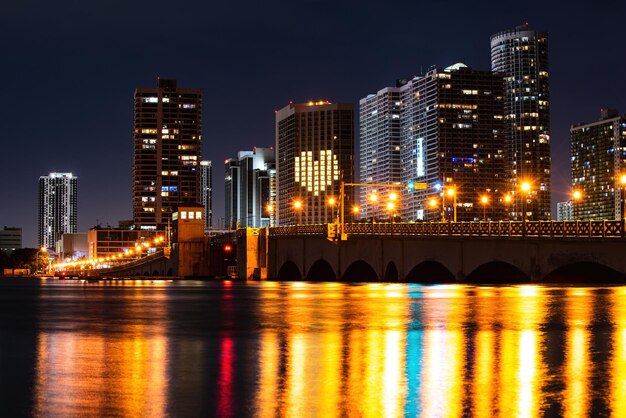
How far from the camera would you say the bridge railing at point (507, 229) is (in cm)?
5767

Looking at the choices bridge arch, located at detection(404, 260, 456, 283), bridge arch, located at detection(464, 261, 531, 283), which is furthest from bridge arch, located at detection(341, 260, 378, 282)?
bridge arch, located at detection(464, 261, 531, 283)

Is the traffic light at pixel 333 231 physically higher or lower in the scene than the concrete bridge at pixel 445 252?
higher

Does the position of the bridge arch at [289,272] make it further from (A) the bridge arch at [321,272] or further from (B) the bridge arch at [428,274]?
(B) the bridge arch at [428,274]

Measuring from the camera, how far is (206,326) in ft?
103

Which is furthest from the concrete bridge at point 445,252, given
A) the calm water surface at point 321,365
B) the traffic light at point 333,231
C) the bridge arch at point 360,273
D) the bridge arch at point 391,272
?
the calm water surface at point 321,365

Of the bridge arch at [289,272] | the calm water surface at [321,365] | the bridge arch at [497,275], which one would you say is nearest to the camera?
the calm water surface at [321,365]

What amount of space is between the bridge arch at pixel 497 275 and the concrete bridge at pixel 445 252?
8 centimetres

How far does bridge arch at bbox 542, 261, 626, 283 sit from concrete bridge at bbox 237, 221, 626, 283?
0.24ft

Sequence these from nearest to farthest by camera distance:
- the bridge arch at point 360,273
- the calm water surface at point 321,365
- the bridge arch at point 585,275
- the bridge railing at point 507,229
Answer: the calm water surface at point 321,365 → the bridge railing at point 507,229 → the bridge arch at point 585,275 → the bridge arch at point 360,273

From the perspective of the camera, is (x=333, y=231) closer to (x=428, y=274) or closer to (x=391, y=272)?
(x=391, y=272)

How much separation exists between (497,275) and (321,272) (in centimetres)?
3312

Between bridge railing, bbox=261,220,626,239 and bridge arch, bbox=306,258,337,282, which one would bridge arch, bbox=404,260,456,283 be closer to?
bridge railing, bbox=261,220,626,239

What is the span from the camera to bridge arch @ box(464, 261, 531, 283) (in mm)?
74963

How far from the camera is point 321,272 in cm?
10781
